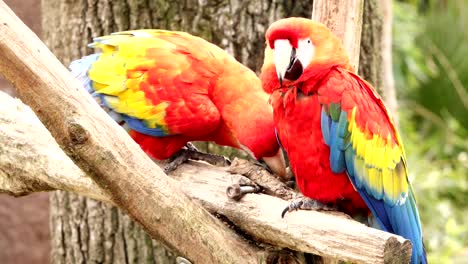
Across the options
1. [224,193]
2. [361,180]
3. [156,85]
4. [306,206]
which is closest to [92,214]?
[156,85]

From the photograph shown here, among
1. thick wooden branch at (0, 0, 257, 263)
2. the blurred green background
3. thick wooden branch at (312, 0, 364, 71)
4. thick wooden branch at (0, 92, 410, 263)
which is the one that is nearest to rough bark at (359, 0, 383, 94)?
thick wooden branch at (312, 0, 364, 71)

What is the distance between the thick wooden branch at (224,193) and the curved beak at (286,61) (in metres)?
0.35

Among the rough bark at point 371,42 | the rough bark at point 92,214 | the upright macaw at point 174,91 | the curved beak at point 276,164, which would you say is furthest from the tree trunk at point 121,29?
the curved beak at point 276,164

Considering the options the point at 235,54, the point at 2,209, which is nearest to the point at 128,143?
the point at 235,54

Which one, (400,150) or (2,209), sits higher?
(400,150)

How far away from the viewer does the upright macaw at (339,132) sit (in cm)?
212

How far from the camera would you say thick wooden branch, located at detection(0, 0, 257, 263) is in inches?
69.7

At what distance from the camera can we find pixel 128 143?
6.31 feet

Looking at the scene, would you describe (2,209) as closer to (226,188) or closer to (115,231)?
(115,231)

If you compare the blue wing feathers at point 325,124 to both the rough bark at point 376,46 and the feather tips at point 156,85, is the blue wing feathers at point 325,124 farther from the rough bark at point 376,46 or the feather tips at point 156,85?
the rough bark at point 376,46

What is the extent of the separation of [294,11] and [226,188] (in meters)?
1.10

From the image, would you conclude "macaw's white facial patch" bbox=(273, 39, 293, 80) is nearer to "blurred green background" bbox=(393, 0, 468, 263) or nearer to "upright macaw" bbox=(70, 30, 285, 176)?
"upright macaw" bbox=(70, 30, 285, 176)

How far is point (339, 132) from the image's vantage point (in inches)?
84.1

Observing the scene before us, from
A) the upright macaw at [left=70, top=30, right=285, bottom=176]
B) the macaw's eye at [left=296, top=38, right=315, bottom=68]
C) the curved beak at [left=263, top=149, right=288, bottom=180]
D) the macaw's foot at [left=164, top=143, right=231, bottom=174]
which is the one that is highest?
the macaw's eye at [left=296, top=38, right=315, bottom=68]
